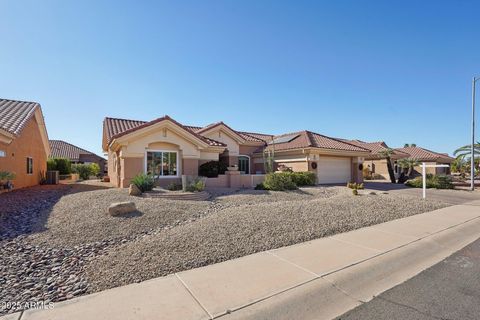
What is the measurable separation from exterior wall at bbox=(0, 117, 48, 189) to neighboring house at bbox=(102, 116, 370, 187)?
4648mm

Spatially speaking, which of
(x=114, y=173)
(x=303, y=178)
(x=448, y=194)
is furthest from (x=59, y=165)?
(x=448, y=194)

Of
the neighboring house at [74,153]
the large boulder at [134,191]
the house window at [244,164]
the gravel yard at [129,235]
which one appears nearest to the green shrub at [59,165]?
the neighboring house at [74,153]

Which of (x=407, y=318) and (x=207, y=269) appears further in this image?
(x=207, y=269)

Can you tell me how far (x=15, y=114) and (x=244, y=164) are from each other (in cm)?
1760

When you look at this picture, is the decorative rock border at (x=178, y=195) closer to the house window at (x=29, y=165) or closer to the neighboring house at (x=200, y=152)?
the neighboring house at (x=200, y=152)

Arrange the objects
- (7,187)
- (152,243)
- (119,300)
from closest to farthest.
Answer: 1. (119,300)
2. (152,243)
3. (7,187)

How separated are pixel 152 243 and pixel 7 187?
12.3 meters

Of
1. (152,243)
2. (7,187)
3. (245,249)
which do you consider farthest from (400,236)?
(7,187)

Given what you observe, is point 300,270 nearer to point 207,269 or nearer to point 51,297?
point 207,269

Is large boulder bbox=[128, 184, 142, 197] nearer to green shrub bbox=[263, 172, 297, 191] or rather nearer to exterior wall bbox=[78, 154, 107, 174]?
green shrub bbox=[263, 172, 297, 191]

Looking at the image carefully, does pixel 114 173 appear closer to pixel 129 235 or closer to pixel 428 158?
pixel 129 235

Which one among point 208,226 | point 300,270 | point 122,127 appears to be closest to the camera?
point 300,270

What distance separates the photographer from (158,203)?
9414 mm

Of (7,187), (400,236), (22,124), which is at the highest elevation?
(22,124)
